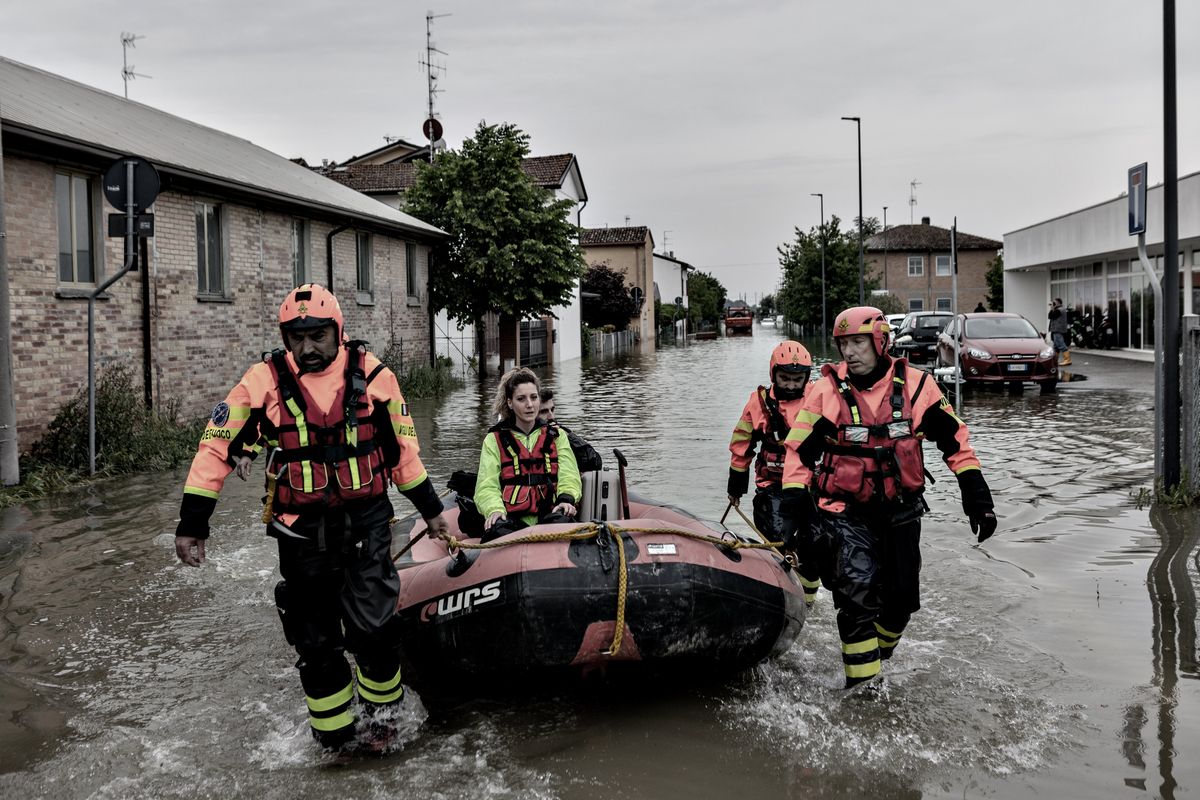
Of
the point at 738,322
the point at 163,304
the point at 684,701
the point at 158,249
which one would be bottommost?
the point at 684,701

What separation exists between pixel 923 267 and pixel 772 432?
76147mm

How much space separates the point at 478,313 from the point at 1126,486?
2012 centimetres

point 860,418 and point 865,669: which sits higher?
point 860,418

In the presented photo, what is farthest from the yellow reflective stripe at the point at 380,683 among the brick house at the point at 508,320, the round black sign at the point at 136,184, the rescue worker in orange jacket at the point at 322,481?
the brick house at the point at 508,320

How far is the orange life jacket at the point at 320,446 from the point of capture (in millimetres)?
4703

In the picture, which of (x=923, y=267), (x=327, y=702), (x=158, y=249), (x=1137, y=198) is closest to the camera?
(x=327, y=702)

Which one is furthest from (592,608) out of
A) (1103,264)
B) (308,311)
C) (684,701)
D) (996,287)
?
(996,287)

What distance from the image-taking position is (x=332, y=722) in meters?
4.86

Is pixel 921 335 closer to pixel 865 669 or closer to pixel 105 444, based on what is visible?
pixel 105 444

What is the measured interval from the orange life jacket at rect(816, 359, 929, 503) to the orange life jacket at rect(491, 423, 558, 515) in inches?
67.3

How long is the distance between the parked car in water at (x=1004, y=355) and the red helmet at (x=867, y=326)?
636 inches

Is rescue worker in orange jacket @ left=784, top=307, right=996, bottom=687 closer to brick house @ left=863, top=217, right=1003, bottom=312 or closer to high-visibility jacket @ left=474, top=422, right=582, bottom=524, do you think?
high-visibility jacket @ left=474, top=422, right=582, bottom=524

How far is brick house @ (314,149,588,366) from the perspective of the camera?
32.9 m

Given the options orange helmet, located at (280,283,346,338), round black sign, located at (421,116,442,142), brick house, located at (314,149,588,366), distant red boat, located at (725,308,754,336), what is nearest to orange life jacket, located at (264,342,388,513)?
orange helmet, located at (280,283,346,338)
